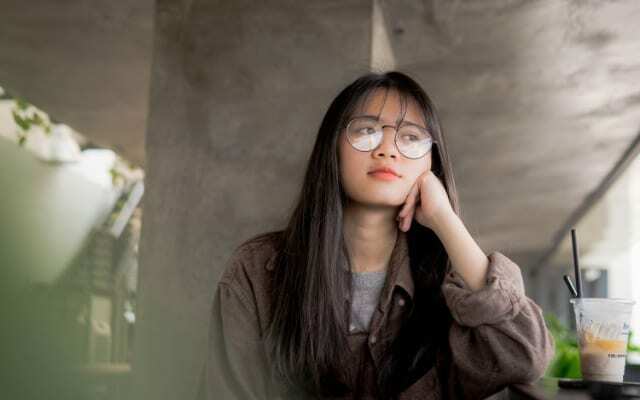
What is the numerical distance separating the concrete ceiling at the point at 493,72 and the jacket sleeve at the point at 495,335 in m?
0.68

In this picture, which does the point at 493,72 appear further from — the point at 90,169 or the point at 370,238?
the point at 90,169

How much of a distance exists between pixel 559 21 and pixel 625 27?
440 mm

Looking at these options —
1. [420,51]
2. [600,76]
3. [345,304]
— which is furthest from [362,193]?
[600,76]

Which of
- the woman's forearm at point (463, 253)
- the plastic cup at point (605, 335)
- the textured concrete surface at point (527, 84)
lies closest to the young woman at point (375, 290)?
the woman's forearm at point (463, 253)

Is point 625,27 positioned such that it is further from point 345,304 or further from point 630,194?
point 630,194

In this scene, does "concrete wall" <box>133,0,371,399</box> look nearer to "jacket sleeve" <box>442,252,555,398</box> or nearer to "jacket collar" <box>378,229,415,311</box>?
"jacket collar" <box>378,229,415,311</box>

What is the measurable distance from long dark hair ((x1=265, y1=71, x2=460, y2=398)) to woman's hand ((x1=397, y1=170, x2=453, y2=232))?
0.08 m

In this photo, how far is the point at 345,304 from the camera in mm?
1654

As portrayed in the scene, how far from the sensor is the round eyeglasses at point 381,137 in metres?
1.65

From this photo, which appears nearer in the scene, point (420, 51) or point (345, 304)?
point (345, 304)

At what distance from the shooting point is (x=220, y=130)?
2.73 metres

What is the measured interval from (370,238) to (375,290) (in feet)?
0.39

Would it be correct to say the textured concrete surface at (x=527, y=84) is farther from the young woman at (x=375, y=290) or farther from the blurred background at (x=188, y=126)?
the young woman at (x=375, y=290)

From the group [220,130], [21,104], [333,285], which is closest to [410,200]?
[333,285]
